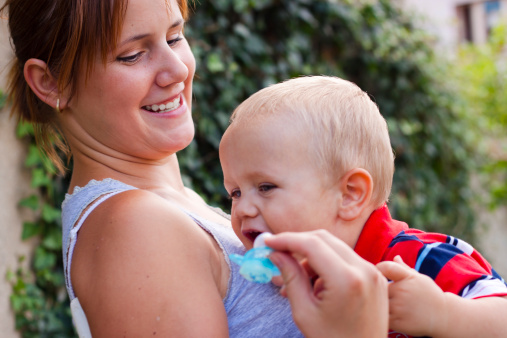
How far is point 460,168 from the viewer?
20.0 feet

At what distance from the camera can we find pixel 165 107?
1.80 meters

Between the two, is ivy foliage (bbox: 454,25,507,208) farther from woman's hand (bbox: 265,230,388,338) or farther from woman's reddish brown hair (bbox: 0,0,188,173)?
woman's hand (bbox: 265,230,388,338)

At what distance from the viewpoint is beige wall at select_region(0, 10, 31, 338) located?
265 centimetres

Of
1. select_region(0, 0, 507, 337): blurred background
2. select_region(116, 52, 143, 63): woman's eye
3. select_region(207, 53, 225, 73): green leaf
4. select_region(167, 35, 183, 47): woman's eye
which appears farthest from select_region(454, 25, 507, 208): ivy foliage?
select_region(116, 52, 143, 63): woman's eye

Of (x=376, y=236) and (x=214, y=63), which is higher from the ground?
(x=376, y=236)

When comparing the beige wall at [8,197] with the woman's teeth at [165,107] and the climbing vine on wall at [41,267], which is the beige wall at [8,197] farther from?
the woman's teeth at [165,107]

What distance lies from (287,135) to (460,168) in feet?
16.9

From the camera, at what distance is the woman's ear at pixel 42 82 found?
5.71 ft

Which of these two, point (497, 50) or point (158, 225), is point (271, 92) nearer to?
point (158, 225)

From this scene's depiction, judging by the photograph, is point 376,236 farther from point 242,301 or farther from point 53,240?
point 53,240

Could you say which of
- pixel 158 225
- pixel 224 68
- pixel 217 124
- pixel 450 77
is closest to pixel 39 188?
pixel 217 124

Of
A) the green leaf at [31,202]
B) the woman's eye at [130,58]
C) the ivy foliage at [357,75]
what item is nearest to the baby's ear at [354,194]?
the woman's eye at [130,58]

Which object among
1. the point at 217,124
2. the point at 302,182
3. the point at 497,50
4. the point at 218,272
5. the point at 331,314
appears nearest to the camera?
the point at 331,314

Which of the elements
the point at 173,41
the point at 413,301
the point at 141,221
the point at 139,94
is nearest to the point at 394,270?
the point at 413,301
